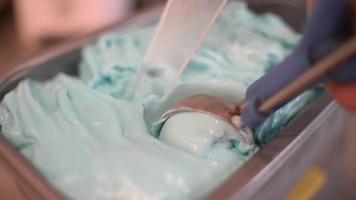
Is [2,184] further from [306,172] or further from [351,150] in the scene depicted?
[351,150]

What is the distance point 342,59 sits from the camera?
36 cm

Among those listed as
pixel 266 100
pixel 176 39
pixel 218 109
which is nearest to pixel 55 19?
pixel 176 39

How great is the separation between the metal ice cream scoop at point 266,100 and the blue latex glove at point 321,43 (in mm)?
14

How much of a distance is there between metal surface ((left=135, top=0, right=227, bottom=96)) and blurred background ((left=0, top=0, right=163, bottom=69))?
59 cm

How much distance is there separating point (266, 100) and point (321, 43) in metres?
0.07

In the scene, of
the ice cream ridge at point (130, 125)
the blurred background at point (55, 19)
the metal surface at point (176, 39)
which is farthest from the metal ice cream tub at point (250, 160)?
the blurred background at point (55, 19)

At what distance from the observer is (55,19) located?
4.14 feet

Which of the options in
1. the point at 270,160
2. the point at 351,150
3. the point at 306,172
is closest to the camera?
the point at 270,160

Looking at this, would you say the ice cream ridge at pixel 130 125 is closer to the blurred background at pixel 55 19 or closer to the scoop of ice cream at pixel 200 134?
the scoop of ice cream at pixel 200 134

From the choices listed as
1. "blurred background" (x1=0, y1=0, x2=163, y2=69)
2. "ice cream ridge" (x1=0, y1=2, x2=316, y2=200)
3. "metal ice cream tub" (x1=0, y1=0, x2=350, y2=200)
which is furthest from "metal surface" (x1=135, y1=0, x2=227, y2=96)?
"blurred background" (x1=0, y1=0, x2=163, y2=69)

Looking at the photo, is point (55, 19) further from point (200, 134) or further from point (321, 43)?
point (321, 43)

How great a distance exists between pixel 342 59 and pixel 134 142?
0.25 metres

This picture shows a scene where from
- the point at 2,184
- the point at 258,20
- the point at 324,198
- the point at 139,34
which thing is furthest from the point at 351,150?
the point at 2,184

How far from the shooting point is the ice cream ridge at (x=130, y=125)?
1.56 ft
